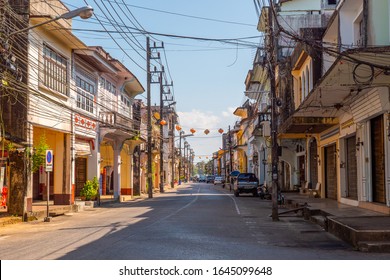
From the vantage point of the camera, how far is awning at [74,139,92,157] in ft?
90.2

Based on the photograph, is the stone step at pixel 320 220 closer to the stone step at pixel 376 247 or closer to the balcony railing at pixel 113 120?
the stone step at pixel 376 247

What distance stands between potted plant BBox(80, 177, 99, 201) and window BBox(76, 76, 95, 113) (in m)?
4.33

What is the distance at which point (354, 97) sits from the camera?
19125 millimetres

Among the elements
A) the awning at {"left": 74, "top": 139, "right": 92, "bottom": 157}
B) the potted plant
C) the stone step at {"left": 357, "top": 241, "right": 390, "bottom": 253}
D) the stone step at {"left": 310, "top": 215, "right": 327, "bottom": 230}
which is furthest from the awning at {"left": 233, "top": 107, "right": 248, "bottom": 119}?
the stone step at {"left": 357, "top": 241, "right": 390, "bottom": 253}

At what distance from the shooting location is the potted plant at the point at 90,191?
2820 cm

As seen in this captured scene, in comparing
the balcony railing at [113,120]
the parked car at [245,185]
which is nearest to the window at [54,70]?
the balcony railing at [113,120]

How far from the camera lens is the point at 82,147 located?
93.3ft

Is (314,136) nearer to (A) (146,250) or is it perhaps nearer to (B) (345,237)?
(B) (345,237)

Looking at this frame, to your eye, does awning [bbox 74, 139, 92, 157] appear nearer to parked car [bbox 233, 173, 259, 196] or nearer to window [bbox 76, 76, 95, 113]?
window [bbox 76, 76, 95, 113]

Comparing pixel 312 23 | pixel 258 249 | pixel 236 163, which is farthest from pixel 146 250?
pixel 236 163

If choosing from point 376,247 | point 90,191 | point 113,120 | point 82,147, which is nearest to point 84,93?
point 82,147

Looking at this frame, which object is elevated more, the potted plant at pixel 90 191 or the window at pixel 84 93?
the window at pixel 84 93

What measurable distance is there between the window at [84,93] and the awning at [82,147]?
1905mm

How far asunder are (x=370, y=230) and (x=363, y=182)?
8.35 meters
